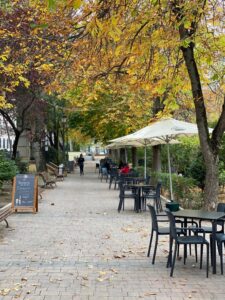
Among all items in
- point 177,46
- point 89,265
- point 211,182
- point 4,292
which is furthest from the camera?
point 211,182

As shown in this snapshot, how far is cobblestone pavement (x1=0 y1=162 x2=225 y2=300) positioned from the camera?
20.2 ft

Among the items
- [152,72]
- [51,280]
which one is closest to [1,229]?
[51,280]

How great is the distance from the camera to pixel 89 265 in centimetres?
759

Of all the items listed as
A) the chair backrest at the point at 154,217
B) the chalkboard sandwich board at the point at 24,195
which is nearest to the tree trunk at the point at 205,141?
the chair backrest at the point at 154,217

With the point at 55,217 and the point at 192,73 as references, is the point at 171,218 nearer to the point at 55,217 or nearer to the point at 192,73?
the point at 192,73

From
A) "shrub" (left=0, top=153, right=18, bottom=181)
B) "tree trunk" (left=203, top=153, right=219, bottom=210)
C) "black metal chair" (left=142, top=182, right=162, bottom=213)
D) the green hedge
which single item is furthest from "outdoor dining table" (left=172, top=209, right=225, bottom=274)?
"shrub" (left=0, top=153, right=18, bottom=181)

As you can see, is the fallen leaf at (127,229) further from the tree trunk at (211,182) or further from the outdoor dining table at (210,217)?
the outdoor dining table at (210,217)

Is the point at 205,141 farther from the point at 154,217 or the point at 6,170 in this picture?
the point at 6,170

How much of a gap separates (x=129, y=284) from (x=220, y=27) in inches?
347

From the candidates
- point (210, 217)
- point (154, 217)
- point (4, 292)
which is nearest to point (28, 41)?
point (154, 217)

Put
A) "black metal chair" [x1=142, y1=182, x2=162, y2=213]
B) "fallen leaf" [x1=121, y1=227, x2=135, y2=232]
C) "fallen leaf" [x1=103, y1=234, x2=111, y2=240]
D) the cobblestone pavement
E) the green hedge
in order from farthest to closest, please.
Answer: the green hedge < "black metal chair" [x1=142, y1=182, x2=162, y2=213] < "fallen leaf" [x1=121, y1=227, x2=135, y2=232] < "fallen leaf" [x1=103, y1=234, x2=111, y2=240] < the cobblestone pavement

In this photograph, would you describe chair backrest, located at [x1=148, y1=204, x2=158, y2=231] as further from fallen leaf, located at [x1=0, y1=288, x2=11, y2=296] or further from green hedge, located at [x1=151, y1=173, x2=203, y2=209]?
green hedge, located at [x1=151, y1=173, x2=203, y2=209]

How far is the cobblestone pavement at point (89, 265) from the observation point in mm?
6156

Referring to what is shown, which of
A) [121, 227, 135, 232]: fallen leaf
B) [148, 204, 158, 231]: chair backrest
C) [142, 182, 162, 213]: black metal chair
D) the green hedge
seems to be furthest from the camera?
the green hedge
